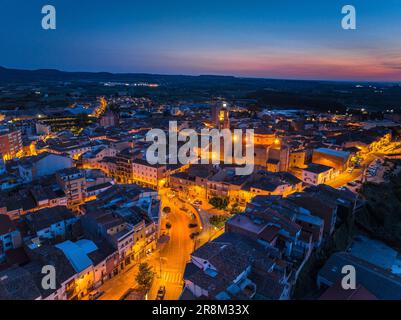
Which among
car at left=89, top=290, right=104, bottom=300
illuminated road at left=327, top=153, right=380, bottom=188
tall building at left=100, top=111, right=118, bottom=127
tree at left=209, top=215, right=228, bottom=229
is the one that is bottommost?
car at left=89, top=290, right=104, bottom=300

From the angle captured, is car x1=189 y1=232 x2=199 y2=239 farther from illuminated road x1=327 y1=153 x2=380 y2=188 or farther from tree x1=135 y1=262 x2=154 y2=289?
illuminated road x1=327 y1=153 x2=380 y2=188

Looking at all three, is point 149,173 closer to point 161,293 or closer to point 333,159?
point 161,293

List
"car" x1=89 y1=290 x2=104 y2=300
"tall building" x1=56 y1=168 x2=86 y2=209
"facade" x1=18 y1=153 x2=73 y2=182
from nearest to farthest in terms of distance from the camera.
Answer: "car" x1=89 y1=290 x2=104 y2=300 → "tall building" x1=56 y1=168 x2=86 y2=209 → "facade" x1=18 y1=153 x2=73 y2=182

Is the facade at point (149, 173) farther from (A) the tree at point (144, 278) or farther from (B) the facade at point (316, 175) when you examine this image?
(B) the facade at point (316, 175)

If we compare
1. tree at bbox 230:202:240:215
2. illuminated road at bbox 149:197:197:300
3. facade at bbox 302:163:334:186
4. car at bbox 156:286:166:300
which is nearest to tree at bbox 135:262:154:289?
illuminated road at bbox 149:197:197:300

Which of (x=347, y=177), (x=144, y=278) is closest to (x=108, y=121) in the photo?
Result: (x=347, y=177)

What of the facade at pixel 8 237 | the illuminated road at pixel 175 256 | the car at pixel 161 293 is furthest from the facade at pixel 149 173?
the car at pixel 161 293

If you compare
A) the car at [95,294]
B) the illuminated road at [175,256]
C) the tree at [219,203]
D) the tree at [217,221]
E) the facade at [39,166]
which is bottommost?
the car at [95,294]

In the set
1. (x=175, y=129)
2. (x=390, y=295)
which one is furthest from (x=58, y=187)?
(x=175, y=129)
